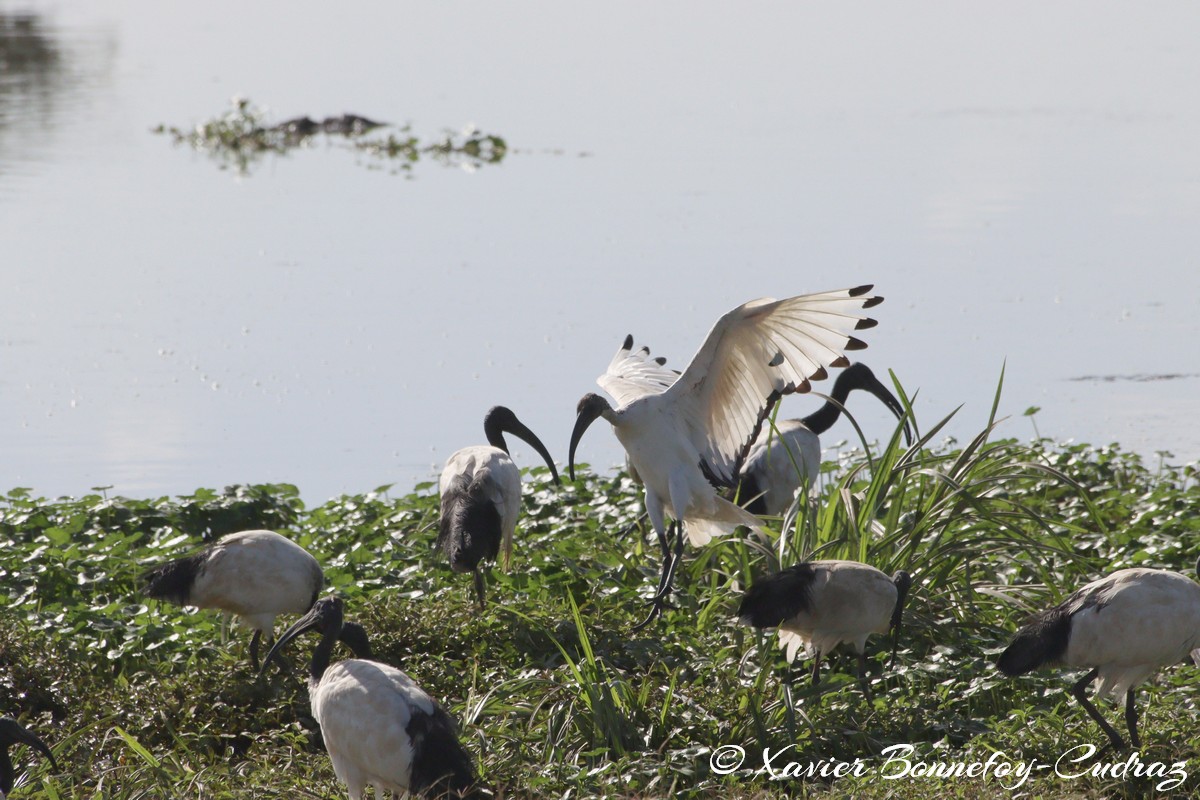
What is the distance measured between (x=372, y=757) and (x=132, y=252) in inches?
402

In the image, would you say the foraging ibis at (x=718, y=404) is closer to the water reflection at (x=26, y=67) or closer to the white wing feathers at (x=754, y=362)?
the white wing feathers at (x=754, y=362)

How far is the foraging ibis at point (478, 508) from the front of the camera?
6086 millimetres

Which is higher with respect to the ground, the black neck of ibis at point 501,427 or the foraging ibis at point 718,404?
the foraging ibis at point 718,404

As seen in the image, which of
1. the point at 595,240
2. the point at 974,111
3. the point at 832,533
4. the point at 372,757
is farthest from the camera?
the point at 974,111

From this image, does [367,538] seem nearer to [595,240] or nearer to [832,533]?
[832,533]

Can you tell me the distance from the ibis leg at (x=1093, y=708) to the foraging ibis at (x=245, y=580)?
105 inches

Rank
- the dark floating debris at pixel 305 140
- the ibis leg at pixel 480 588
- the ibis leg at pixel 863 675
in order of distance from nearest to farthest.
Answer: the ibis leg at pixel 863 675 < the ibis leg at pixel 480 588 < the dark floating debris at pixel 305 140

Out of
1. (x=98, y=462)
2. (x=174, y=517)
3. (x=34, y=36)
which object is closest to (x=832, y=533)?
(x=174, y=517)

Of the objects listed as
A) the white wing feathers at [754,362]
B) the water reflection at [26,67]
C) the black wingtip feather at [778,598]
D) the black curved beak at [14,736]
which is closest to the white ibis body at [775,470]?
the white wing feathers at [754,362]

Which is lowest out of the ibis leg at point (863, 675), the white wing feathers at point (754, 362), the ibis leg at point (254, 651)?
the ibis leg at point (254, 651)

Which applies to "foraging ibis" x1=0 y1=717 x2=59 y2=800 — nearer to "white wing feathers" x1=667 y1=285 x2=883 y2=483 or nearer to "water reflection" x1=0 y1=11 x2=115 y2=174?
"white wing feathers" x1=667 y1=285 x2=883 y2=483

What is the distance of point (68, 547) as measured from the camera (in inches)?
280

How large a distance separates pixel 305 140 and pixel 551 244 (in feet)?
23.1

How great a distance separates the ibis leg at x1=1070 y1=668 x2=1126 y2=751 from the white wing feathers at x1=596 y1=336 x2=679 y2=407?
219cm
